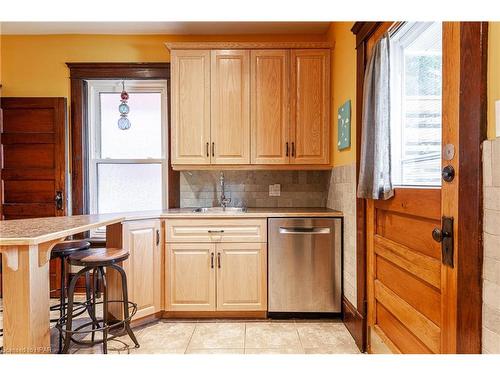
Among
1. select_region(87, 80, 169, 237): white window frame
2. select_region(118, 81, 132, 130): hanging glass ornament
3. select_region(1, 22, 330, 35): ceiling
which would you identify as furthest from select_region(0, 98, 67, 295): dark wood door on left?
select_region(1, 22, 330, 35): ceiling

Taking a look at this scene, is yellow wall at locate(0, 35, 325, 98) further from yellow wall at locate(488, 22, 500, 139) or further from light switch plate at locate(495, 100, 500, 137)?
light switch plate at locate(495, 100, 500, 137)


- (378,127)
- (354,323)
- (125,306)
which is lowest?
(354,323)

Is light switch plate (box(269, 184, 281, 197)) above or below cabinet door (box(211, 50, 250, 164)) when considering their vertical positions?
below

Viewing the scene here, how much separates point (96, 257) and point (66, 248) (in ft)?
1.13

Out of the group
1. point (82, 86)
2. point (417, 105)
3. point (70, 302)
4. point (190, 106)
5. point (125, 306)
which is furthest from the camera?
point (82, 86)

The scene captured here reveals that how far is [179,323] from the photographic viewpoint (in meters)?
2.62

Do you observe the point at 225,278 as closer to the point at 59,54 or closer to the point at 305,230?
the point at 305,230

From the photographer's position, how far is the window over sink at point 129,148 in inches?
132

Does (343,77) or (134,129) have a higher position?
(343,77)

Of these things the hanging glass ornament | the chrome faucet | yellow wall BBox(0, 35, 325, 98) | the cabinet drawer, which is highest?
yellow wall BBox(0, 35, 325, 98)

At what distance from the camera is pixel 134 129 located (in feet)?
11.1

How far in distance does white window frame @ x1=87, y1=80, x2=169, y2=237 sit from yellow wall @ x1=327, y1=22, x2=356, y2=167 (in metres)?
1.79

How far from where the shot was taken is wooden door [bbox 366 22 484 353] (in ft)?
3.44

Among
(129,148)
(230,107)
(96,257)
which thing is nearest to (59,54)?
(129,148)
